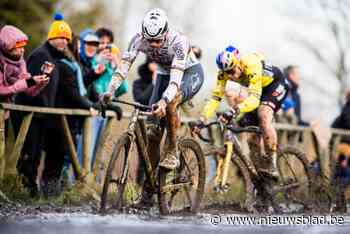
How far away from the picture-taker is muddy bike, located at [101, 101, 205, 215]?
32.7ft

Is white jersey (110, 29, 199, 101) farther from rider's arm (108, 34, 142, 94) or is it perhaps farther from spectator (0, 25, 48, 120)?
spectator (0, 25, 48, 120)

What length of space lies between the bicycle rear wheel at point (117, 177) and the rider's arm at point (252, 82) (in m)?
2.15

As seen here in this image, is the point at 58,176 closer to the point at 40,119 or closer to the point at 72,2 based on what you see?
the point at 40,119

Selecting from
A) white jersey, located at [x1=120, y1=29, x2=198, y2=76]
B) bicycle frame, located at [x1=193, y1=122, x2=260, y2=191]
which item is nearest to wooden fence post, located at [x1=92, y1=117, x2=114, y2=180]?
bicycle frame, located at [x1=193, y1=122, x2=260, y2=191]

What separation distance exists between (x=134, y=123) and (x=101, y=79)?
3.42m

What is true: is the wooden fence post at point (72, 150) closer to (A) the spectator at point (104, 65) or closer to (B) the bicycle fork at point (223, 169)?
(A) the spectator at point (104, 65)

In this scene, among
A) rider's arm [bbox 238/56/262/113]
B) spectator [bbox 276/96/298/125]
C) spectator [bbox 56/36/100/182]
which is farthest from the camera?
spectator [bbox 276/96/298/125]

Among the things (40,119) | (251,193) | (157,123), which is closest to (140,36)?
(157,123)

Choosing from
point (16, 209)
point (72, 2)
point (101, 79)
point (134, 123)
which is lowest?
point (16, 209)

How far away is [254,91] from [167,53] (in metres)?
1.47

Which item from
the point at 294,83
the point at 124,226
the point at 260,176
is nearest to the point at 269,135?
the point at 260,176

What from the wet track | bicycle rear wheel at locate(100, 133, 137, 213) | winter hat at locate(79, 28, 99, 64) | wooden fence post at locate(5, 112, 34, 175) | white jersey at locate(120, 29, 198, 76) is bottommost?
the wet track

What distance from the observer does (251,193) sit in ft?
40.3

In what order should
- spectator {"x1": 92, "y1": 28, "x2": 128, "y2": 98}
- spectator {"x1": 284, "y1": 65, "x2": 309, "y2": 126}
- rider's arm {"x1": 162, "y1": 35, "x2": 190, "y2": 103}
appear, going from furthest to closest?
spectator {"x1": 284, "y1": 65, "x2": 309, "y2": 126}
spectator {"x1": 92, "y1": 28, "x2": 128, "y2": 98}
rider's arm {"x1": 162, "y1": 35, "x2": 190, "y2": 103}
